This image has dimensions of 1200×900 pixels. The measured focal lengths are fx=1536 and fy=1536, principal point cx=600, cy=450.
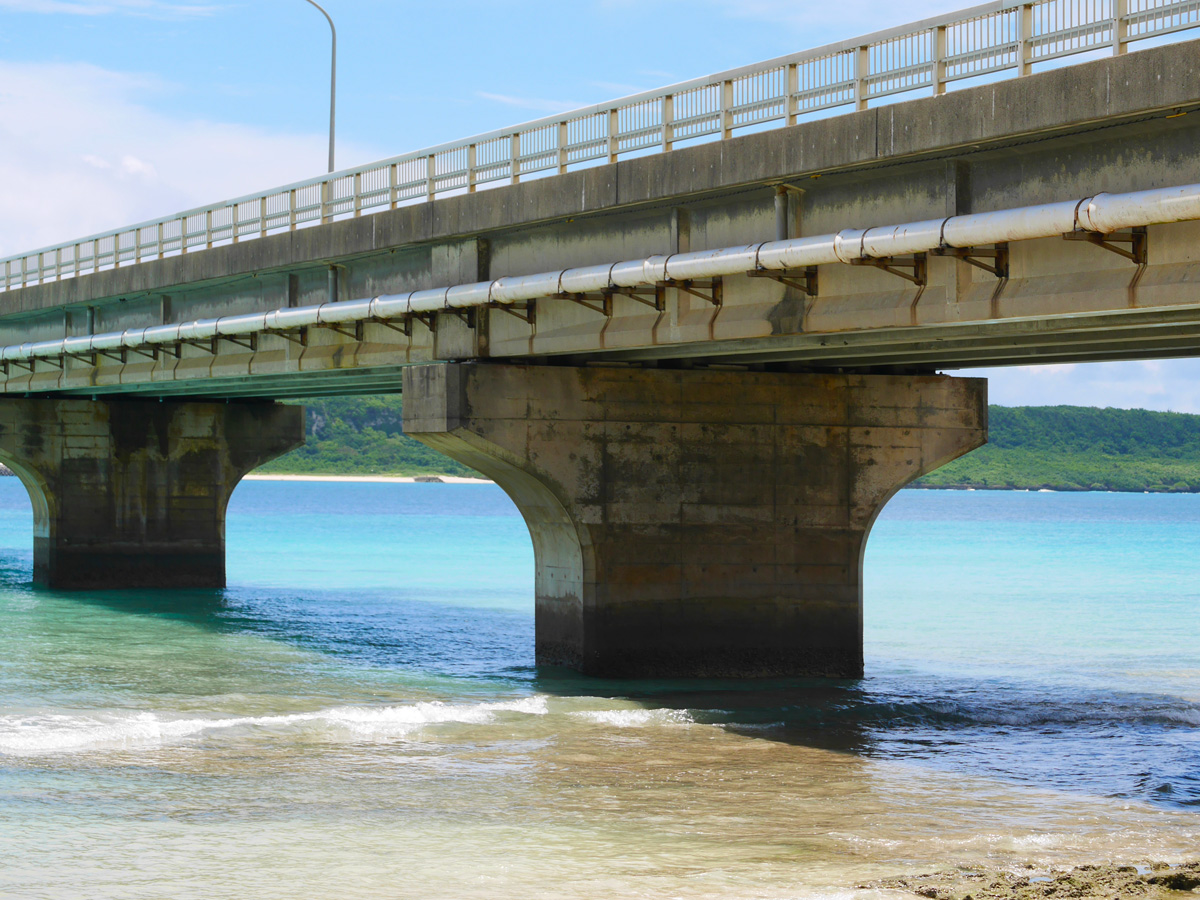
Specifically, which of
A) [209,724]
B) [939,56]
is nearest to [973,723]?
[939,56]

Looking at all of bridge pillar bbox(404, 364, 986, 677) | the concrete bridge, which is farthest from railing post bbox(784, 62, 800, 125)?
bridge pillar bbox(404, 364, 986, 677)

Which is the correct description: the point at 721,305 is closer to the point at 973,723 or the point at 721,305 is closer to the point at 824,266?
the point at 824,266

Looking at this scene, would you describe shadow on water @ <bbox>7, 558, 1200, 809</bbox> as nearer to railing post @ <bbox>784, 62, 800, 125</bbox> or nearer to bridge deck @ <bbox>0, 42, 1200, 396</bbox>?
bridge deck @ <bbox>0, 42, 1200, 396</bbox>

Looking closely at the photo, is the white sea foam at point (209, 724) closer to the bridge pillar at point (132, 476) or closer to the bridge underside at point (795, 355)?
the bridge underside at point (795, 355)

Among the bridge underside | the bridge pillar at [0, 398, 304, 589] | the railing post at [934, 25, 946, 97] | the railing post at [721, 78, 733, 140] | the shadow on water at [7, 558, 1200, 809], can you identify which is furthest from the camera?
the bridge pillar at [0, 398, 304, 589]

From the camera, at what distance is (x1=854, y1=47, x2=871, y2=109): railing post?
16.0 m

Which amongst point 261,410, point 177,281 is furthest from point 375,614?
point 177,281

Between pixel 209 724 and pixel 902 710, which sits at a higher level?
pixel 209 724

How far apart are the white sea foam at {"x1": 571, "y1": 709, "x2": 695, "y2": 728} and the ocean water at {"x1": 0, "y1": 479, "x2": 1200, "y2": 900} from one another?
0.26 ft

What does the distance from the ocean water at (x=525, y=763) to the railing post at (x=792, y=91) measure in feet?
23.4

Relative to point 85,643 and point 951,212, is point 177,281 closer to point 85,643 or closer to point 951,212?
point 85,643

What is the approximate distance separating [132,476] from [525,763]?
28.3m

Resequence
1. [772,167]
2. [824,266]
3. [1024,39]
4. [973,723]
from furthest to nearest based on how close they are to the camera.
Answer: [973,723] < [824,266] < [772,167] < [1024,39]

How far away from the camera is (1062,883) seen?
1142 centimetres
